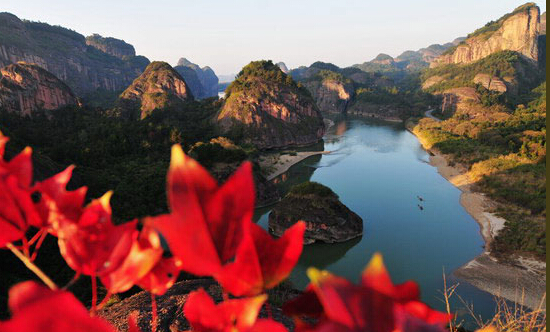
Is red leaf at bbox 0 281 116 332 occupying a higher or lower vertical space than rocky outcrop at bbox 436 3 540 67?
lower

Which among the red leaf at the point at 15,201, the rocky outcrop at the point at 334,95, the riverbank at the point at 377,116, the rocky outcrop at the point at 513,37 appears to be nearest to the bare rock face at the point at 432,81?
the rocky outcrop at the point at 513,37

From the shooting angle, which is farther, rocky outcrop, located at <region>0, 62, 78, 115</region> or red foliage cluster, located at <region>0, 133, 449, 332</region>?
rocky outcrop, located at <region>0, 62, 78, 115</region>

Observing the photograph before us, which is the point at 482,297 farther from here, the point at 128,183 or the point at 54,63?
the point at 54,63

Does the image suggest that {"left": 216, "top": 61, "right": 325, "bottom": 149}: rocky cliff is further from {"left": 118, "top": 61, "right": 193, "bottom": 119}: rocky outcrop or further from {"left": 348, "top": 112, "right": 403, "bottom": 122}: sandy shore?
{"left": 348, "top": 112, "right": 403, "bottom": 122}: sandy shore

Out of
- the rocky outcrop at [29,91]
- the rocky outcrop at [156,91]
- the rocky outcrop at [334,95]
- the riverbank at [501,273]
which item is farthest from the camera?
the rocky outcrop at [334,95]

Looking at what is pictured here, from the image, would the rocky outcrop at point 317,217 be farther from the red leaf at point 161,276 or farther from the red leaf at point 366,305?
the red leaf at point 366,305

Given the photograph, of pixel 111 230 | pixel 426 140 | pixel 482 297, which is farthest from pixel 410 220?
pixel 426 140

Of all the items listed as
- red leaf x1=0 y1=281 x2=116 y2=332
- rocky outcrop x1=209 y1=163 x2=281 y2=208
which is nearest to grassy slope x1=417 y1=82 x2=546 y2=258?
rocky outcrop x1=209 y1=163 x2=281 y2=208
